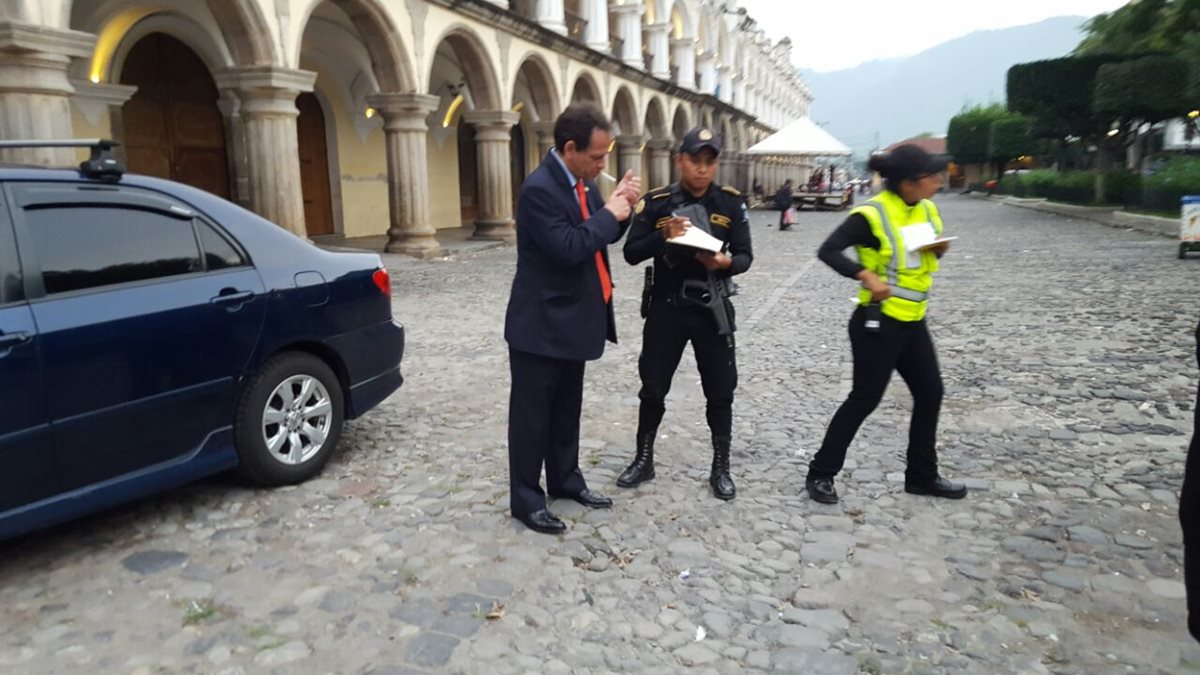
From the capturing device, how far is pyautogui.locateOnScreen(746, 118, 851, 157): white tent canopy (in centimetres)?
2967

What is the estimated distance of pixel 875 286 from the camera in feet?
13.3

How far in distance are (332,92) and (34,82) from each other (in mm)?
11444

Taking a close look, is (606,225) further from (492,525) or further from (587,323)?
(492,525)

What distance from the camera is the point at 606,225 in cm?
368

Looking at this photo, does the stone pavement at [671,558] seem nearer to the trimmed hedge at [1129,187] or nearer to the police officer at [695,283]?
the police officer at [695,283]

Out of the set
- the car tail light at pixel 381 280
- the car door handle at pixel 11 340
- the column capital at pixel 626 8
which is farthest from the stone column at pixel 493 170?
the car door handle at pixel 11 340

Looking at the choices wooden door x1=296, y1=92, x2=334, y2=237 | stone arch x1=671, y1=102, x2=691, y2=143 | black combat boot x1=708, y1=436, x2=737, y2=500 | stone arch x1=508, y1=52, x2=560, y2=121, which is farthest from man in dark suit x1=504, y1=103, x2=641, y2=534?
stone arch x1=671, y1=102, x2=691, y2=143

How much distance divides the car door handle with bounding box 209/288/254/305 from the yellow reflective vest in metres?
2.90

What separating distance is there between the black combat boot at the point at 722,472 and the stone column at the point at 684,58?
3228cm

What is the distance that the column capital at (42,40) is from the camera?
8609 millimetres

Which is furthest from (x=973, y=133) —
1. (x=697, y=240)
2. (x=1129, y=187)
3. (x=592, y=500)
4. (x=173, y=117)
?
(x=592, y=500)

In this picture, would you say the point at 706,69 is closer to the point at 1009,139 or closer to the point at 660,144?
the point at 660,144

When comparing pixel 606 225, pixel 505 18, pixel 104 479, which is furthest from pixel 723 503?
pixel 505 18

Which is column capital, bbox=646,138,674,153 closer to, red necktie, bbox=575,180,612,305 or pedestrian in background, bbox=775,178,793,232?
pedestrian in background, bbox=775,178,793,232
